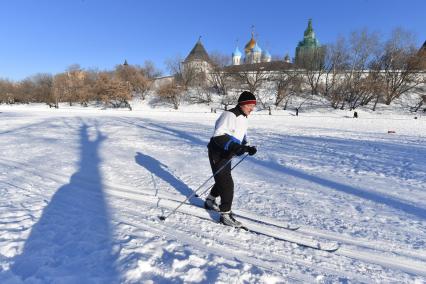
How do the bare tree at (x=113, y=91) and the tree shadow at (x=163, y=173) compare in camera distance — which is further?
the bare tree at (x=113, y=91)

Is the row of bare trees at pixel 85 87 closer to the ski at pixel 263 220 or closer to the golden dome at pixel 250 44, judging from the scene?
the golden dome at pixel 250 44

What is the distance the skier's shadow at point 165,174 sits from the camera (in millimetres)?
5200

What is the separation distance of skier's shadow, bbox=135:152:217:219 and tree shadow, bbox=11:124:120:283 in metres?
1.52

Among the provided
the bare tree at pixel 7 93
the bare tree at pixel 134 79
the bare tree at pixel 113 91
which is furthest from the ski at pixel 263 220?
the bare tree at pixel 7 93

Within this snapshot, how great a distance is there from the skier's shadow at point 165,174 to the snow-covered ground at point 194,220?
0.16 feet

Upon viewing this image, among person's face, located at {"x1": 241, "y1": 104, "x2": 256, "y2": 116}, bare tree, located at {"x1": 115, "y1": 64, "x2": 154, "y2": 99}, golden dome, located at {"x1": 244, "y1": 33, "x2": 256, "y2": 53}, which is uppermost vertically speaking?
golden dome, located at {"x1": 244, "y1": 33, "x2": 256, "y2": 53}

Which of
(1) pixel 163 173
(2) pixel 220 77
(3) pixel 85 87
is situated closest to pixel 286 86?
(2) pixel 220 77

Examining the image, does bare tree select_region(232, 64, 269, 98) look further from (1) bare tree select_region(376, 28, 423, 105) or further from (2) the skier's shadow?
(2) the skier's shadow

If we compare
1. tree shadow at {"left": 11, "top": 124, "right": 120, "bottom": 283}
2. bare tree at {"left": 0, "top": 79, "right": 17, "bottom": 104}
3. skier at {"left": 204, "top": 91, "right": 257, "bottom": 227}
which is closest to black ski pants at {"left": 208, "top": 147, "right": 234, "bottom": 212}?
skier at {"left": 204, "top": 91, "right": 257, "bottom": 227}

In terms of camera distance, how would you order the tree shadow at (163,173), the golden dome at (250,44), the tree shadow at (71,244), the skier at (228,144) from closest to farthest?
the tree shadow at (71,244)
the skier at (228,144)
the tree shadow at (163,173)
the golden dome at (250,44)

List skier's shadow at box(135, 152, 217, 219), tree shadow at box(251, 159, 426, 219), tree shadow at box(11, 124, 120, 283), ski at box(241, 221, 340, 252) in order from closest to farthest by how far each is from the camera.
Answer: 1. tree shadow at box(11, 124, 120, 283)
2. ski at box(241, 221, 340, 252)
3. tree shadow at box(251, 159, 426, 219)
4. skier's shadow at box(135, 152, 217, 219)

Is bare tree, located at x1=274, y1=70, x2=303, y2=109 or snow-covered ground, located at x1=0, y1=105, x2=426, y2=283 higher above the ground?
bare tree, located at x1=274, y1=70, x2=303, y2=109

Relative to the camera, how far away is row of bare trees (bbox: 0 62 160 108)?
51.5 meters

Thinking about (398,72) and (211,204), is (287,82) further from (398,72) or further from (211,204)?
(211,204)
